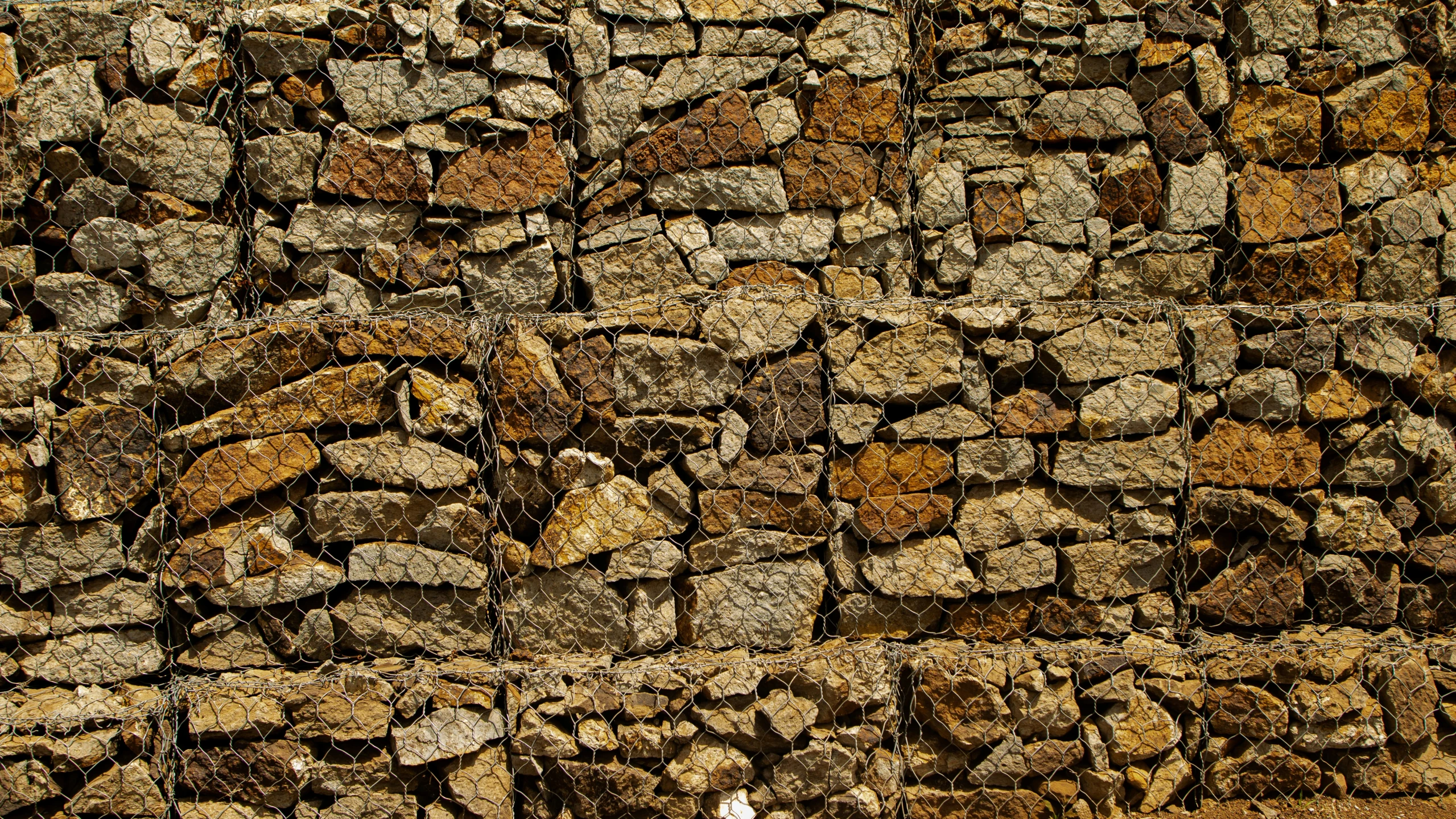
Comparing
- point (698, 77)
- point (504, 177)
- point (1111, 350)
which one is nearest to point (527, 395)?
point (504, 177)

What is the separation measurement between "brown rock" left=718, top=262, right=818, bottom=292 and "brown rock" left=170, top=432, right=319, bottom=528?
143cm

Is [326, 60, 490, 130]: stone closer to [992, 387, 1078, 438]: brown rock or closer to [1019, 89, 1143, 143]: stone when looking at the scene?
[1019, 89, 1143, 143]: stone

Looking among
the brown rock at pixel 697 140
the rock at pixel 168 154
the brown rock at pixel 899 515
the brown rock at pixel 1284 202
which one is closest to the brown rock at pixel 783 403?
the brown rock at pixel 899 515

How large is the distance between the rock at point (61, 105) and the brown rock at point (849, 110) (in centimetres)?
222

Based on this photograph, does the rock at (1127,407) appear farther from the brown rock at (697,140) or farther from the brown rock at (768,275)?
the brown rock at (697,140)

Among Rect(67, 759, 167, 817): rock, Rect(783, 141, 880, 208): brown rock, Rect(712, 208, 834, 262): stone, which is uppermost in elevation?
Rect(783, 141, 880, 208): brown rock

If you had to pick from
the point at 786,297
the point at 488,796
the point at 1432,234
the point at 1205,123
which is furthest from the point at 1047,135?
the point at 488,796

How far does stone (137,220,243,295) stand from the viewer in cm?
275

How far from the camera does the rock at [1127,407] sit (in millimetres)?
2855

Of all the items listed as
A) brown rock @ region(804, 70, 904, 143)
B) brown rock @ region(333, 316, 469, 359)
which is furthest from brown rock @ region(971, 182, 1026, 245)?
brown rock @ region(333, 316, 469, 359)

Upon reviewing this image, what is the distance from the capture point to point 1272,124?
9.89 ft

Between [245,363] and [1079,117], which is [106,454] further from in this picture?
[1079,117]

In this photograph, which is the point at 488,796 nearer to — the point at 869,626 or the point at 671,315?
the point at 869,626

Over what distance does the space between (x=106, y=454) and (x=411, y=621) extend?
3.42ft
